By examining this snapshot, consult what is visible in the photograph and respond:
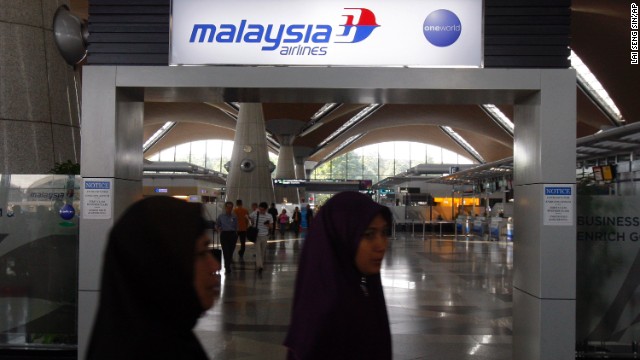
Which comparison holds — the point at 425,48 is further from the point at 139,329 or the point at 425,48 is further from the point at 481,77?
the point at 139,329

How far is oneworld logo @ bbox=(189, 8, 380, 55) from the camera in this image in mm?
6305

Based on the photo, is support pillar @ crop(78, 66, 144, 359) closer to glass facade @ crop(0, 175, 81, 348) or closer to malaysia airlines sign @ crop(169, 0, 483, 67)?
malaysia airlines sign @ crop(169, 0, 483, 67)

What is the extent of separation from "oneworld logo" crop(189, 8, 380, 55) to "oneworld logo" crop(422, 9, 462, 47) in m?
0.49

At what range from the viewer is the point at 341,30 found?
249 inches

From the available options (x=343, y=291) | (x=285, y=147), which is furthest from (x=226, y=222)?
(x=285, y=147)

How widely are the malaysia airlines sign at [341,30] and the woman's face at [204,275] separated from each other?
474 centimetres

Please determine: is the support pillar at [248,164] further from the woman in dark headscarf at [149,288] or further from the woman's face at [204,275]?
the woman in dark headscarf at [149,288]

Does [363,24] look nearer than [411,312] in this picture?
Yes

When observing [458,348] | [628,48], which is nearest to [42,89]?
[458,348]

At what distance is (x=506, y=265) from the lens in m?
18.5

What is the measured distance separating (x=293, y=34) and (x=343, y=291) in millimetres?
3983

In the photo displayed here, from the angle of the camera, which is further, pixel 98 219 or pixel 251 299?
pixel 251 299

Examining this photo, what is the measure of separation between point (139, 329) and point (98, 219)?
5.11 m

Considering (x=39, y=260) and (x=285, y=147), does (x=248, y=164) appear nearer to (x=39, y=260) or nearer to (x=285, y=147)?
(x=39, y=260)
